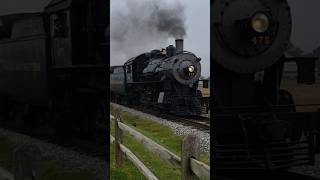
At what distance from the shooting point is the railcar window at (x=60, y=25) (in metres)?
2.71

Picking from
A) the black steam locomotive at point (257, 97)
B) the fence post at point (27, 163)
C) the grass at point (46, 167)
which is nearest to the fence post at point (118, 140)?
the grass at point (46, 167)

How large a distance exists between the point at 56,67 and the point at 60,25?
0.21m

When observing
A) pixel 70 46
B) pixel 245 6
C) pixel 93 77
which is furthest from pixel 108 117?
pixel 245 6

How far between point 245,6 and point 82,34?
2.63 ft

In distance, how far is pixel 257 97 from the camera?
2.80 meters

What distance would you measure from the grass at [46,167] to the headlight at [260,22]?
107 cm

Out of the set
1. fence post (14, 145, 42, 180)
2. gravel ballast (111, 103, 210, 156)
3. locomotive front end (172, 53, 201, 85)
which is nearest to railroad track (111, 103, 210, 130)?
gravel ballast (111, 103, 210, 156)

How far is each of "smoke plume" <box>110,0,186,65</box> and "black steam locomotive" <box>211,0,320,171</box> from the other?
0.36 m

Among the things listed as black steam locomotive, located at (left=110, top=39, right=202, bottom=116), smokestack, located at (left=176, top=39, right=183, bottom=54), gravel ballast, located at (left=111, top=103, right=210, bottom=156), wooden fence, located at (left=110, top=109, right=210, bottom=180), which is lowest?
wooden fence, located at (left=110, top=109, right=210, bottom=180)

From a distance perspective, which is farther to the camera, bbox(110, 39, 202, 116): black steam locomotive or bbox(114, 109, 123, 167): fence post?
bbox(114, 109, 123, 167): fence post

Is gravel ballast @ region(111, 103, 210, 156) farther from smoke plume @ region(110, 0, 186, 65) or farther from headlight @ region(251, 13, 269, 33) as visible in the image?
headlight @ region(251, 13, 269, 33)

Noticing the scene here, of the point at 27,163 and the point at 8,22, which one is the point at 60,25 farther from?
the point at 27,163

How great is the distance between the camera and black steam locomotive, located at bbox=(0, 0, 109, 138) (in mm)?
2564

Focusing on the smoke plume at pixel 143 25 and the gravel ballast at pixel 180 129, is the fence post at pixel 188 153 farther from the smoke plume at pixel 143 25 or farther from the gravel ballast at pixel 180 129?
the smoke plume at pixel 143 25
